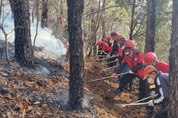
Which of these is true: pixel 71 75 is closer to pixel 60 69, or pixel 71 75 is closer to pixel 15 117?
pixel 15 117

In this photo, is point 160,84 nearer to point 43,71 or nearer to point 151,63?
point 151,63

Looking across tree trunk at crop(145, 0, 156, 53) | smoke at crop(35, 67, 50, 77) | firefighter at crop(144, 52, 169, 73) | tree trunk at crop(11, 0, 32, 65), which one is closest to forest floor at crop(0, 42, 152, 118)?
smoke at crop(35, 67, 50, 77)

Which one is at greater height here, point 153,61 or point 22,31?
point 22,31

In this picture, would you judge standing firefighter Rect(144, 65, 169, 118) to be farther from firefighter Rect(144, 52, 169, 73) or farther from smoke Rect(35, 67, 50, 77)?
smoke Rect(35, 67, 50, 77)

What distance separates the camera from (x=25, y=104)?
4.86 meters

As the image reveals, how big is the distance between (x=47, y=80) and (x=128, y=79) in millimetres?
3000

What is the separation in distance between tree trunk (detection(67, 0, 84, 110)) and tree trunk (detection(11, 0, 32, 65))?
1949 mm

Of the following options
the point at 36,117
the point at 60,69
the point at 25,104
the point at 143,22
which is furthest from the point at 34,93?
the point at 143,22

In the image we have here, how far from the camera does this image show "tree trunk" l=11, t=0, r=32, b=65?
6.43 m

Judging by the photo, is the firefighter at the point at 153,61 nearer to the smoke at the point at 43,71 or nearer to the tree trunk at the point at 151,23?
the tree trunk at the point at 151,23

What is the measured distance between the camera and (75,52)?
16.7 ft

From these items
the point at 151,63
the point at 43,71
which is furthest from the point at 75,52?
the point at 151,63

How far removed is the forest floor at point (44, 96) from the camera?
→ 4.73 m

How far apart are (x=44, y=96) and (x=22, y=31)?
75.6 inches
